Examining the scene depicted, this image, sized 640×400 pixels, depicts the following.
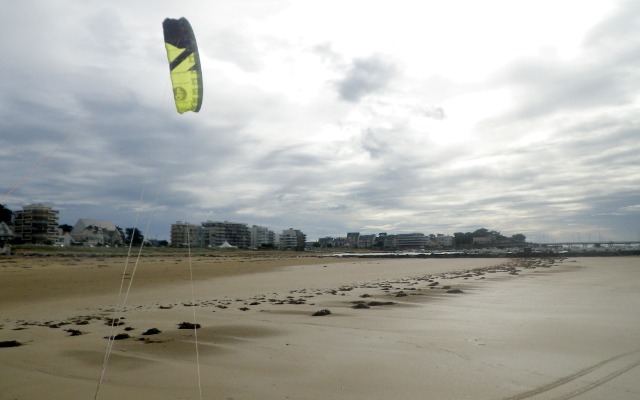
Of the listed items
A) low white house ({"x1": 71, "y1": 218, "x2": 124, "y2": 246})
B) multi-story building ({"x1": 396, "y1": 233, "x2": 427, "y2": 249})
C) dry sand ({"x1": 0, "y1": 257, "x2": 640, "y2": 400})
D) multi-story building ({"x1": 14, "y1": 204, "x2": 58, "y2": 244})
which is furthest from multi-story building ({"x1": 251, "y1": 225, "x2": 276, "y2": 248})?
dry sand ({"x1": 0, "y1": 257, "x2": 640, "y2": 400})

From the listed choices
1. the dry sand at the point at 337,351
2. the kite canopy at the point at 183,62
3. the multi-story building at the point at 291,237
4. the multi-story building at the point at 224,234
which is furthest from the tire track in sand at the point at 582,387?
the multi-story building at the point at 291,237

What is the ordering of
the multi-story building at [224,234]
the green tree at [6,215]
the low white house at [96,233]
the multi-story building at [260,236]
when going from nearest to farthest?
1. the green tree at [6,215]
2. the low white house at [96,233]
3. the multi-story building at [224,234]
4. the multi-story building at [260,236]

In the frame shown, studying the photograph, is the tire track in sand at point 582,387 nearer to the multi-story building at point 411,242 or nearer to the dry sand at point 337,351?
the dry sand at point 337,351

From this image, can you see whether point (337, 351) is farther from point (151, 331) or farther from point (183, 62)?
point (183, 62)

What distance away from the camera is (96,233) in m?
91.2

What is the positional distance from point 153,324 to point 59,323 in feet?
7.13

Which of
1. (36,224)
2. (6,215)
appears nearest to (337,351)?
(36,224)

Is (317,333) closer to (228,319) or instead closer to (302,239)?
(228,319)

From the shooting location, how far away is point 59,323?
31.2 ft

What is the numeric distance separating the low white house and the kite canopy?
284 ft

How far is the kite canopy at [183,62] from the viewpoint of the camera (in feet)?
22.3

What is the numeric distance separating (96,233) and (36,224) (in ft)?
51.1

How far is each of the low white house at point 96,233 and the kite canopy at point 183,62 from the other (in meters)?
86.7

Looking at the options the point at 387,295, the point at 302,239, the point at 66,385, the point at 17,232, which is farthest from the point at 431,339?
the point at 302,239
